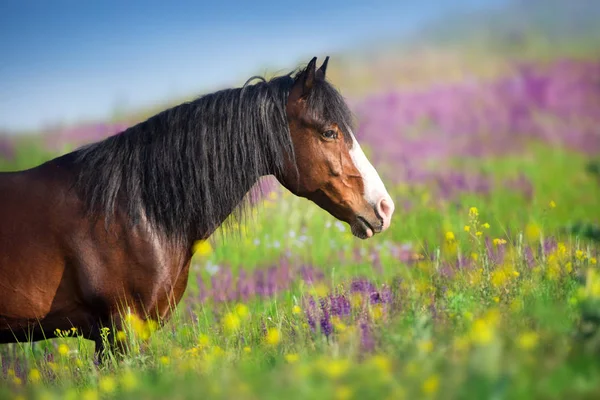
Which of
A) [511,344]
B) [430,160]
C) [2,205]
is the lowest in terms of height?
[430,160]

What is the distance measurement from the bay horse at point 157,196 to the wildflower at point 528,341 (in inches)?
57.0

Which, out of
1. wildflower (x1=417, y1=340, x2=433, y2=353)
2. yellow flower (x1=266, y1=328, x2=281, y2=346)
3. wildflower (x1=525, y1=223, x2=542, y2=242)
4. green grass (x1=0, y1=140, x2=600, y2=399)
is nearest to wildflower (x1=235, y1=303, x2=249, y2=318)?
green grass (x1=0, y1=140, x2=600, y2=399)

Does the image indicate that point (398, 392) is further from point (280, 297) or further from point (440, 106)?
point (440, 106)

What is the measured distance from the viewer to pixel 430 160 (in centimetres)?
1225

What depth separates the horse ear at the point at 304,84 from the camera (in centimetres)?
399

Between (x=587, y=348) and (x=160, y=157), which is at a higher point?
(x=160, y=157)

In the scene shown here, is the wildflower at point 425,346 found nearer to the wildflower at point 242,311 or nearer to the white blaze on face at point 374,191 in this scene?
the wildflower at point 242,311

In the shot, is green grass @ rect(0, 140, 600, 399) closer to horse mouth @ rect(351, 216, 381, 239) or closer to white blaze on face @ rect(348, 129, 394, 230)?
horse mouth @ rect(351, 216, 381, 239)

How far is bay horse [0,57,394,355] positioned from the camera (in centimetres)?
391

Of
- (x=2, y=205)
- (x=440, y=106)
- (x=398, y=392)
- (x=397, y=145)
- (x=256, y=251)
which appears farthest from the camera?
(x=440, y=106)

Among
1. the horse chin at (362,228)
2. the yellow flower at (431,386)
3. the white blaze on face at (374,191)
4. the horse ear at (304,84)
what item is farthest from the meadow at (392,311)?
the horse ear at (304,84)

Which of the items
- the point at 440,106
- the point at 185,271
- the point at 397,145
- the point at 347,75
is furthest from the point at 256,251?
the point at 347,75

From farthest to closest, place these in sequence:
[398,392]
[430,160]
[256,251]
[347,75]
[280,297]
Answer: [347,75] → [430,160] → [256,251] → [280,297] → [398,392]

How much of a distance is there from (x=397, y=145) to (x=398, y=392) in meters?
11.6
